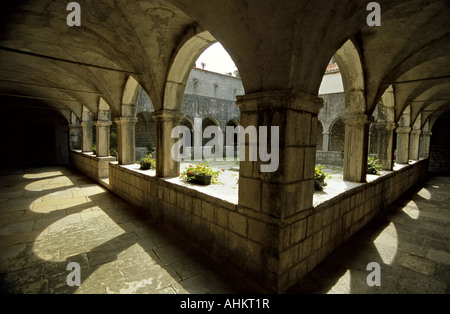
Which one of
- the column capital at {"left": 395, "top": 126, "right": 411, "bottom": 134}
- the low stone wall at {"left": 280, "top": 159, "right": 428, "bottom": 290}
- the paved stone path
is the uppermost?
the column capital at {"left": 395, "top": 126, "right": 411, "bottom": 134}

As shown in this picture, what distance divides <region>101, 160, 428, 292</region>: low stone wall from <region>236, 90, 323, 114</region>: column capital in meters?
1.03

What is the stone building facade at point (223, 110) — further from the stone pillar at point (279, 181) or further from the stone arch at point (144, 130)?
the stone pillar at point (279, 181)

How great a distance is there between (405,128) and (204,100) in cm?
1098

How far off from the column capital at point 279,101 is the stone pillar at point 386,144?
4507mm

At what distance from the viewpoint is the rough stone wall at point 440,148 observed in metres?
11.0

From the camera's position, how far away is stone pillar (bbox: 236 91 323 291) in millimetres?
1919

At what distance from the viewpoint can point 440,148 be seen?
11.2m

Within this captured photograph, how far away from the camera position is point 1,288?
217cm

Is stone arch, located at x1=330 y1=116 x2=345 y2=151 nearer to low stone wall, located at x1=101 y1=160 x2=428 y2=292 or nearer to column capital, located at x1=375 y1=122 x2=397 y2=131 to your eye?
column capital, located at x1=375 y1=122 x2=397 y2=131

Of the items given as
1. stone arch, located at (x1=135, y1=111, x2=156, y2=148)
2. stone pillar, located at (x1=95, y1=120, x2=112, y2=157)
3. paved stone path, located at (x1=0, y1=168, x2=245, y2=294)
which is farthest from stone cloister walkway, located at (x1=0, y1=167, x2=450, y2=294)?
stone arch, located at (x1=135, y1=111, x2=156, y2=148)

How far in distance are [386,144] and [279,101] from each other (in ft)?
16.9

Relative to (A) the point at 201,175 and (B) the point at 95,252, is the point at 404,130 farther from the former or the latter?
(B) the point at 95,252

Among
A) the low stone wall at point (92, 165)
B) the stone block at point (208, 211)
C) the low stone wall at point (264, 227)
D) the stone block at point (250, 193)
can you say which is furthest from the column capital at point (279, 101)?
the low stone wall at point (92, 165)
